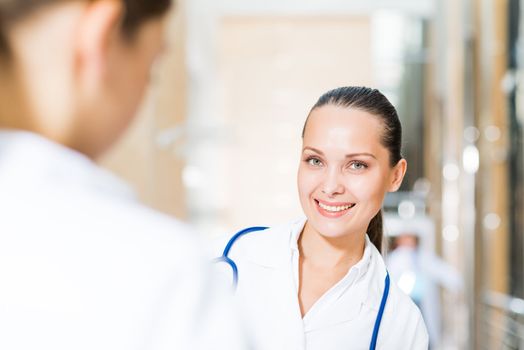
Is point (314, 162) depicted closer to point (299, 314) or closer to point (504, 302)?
point (299, 314)

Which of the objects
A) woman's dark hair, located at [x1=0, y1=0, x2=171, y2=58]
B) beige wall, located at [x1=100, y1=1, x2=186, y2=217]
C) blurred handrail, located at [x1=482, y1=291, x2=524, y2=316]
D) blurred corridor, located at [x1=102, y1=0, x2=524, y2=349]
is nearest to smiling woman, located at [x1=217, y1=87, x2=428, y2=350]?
woman's dark hair, located at [x1=0, y1=0, x2=171, y2=58]

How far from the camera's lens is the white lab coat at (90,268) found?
19 centimetres

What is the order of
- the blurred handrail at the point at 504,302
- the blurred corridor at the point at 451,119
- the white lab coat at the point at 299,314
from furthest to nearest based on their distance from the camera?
the blurred handrail at the point at 504,302, the blurred corridor at the point at 451,119, the white lab coat at the point at 299,314

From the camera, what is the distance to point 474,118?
1.70 m

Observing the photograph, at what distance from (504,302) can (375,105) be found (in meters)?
1.56

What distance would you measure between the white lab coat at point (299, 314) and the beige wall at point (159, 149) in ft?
0.82

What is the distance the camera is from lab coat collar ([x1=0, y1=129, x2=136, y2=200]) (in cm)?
20

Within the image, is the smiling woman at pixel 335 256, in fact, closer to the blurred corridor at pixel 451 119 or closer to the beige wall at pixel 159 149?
the beige wall at pixel 159 149

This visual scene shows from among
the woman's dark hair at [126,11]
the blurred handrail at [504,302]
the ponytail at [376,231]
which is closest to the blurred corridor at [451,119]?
the blurred handrail at [504,302]

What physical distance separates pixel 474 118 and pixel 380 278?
4.65 ft

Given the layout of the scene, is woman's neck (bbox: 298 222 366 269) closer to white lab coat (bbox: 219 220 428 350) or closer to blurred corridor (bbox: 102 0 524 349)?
white lab coat (bbox: 219 220 428 350)

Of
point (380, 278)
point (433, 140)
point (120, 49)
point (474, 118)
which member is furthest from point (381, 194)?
point (433, 140)

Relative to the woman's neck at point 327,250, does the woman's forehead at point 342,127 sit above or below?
above

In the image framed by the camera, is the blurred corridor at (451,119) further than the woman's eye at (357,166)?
Yes
